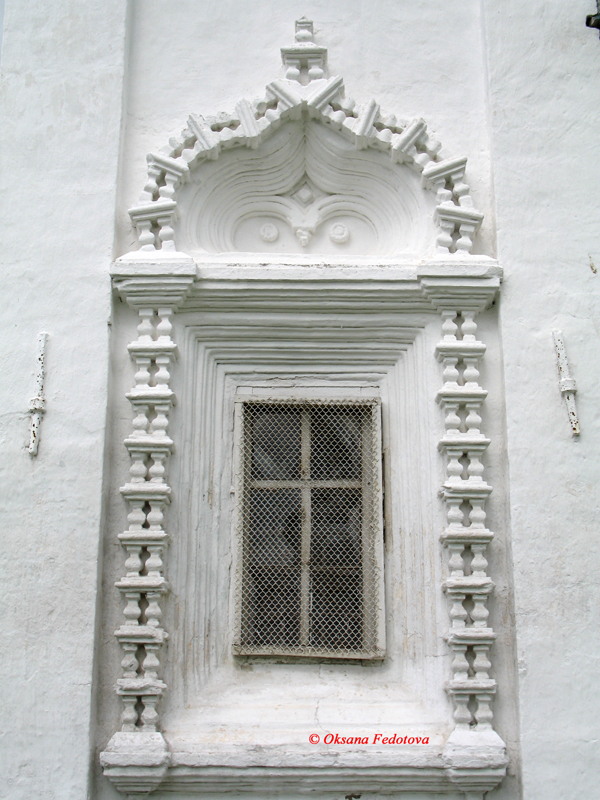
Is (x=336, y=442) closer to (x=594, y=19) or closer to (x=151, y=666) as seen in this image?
(x=151, y=666)

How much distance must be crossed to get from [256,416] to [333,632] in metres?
1.22

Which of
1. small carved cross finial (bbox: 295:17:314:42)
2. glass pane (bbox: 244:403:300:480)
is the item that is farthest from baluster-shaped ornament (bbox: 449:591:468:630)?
small carved cross finial (bbox: 295:17:314:42)

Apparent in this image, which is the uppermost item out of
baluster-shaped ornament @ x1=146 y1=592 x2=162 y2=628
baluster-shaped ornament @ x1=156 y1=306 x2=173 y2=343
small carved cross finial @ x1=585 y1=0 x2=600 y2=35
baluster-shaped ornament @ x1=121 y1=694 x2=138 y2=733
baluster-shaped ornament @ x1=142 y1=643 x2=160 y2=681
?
small carved cross finial @ x1=585 y1=0 x2=600 y2=35

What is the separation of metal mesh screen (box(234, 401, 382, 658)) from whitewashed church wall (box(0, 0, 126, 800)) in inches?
32.2

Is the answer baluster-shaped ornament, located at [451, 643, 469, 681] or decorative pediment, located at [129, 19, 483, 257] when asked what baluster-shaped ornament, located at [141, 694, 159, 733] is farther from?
decorative pediment, located at [129, 19, 483, 257]

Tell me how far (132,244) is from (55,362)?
832 millimetres

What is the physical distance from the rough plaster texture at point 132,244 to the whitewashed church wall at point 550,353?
0.4 inches

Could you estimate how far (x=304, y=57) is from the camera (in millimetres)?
4887

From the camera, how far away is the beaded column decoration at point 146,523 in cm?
397

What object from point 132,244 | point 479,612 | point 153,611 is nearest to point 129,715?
point 153,611

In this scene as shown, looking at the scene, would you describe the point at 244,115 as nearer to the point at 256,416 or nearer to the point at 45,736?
the point at 256,416

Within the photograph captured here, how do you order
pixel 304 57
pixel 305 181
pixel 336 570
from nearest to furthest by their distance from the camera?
pixel 336 570 < pixel 304 57 < pixel 305 181

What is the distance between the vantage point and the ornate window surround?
3.86 meters

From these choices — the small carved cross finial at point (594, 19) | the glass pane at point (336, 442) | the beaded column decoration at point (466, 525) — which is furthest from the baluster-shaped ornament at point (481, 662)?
the small carved cross finial at point (594, 19)
